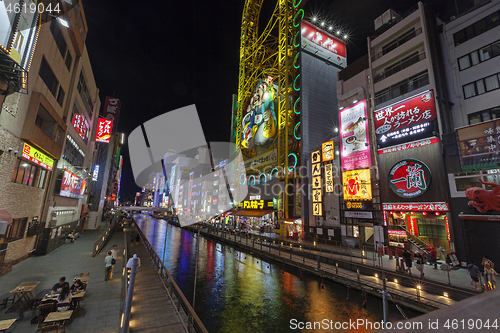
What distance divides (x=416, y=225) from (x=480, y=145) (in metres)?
9.17

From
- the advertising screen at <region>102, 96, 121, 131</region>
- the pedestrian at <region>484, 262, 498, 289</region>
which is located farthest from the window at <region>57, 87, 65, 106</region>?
the pedestrian at <region>484, 262, 498, 289</region>

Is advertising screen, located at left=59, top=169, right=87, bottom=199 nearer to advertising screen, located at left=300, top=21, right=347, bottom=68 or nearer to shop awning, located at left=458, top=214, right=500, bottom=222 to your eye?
shop awning, located at left=458, top=214, right=500, bottom=222

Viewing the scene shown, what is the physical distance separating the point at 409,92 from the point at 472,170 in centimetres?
939

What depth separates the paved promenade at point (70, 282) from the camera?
25.0 ft

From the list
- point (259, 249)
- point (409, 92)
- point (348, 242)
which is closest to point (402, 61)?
point (409, 92)

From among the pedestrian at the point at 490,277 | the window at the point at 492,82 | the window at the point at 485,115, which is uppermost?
the window at the point at 492,82

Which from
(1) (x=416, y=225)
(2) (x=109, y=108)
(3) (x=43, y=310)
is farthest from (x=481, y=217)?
(2) (x=109, y=108)

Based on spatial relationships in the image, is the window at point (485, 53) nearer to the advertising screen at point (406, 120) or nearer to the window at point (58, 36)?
the advertising screen at point (406, 120)

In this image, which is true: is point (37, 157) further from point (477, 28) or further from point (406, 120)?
point (477, 28)

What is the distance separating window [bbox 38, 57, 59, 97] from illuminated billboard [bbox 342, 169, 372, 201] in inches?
1131

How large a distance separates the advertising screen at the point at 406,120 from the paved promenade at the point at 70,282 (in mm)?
23687

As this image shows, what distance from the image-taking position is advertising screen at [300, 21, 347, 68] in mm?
37250

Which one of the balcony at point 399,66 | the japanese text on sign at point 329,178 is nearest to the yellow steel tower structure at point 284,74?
the japanese text on sign at point 329,178

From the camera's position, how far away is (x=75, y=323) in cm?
769
